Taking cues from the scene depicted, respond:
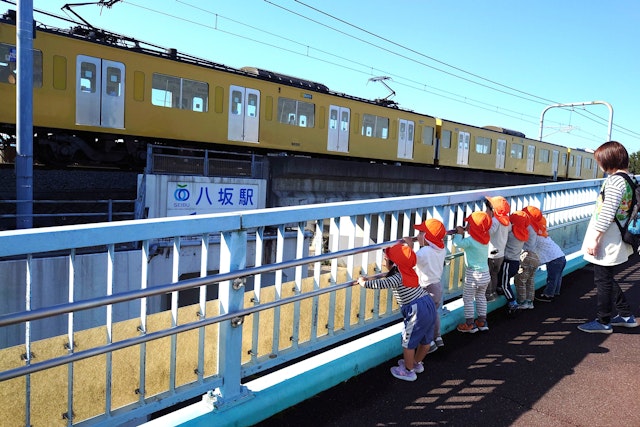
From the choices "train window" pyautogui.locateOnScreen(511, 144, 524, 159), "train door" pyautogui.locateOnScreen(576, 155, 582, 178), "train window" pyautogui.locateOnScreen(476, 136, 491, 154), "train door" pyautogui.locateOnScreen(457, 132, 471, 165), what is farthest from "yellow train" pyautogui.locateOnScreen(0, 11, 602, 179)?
"train door" pyautogui.locateOnScreen(576, 155, 582, 178)

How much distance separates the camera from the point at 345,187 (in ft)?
62.7

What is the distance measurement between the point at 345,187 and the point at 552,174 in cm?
2211

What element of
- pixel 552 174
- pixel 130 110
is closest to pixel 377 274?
pixel 130 110

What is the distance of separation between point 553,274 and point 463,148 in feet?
69.6

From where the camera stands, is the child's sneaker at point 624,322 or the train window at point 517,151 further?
the train window at point 517,151

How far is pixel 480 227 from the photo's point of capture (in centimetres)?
406

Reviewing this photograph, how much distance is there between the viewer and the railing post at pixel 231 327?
2.50m

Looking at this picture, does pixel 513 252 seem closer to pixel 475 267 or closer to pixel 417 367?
pixel 475 267

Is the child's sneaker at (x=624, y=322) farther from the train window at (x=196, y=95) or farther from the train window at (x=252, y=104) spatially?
the train window at (x=252, y=104)

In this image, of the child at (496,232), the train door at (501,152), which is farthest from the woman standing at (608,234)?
the train door at (501,152)

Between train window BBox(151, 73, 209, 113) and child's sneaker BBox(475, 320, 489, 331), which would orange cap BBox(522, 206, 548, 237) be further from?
train window BBox(151, 73, 209, 113)

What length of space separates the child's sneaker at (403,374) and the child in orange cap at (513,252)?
1.85 m

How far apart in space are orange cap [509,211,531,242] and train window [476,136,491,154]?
23.1 meters

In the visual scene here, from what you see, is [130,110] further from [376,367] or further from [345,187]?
[376,367]
